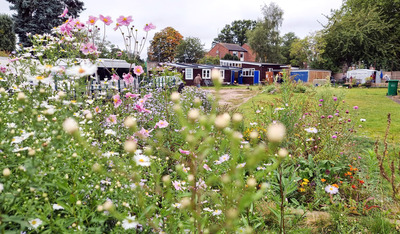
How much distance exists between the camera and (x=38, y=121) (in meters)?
1.08

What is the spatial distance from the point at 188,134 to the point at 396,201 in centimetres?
243

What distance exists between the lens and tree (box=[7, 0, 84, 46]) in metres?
19.4

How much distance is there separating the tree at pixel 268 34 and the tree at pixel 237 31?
19793 millimetres

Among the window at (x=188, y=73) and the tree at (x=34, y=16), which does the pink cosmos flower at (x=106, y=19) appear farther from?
the window at (x=188, y=73)

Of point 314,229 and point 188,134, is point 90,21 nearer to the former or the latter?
point 188,134

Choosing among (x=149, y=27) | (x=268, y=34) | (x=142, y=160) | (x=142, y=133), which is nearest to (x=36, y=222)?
(x=142, y=160)

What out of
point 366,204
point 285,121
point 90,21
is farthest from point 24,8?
point 366,204

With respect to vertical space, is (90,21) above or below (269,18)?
below

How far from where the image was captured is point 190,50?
3969 centimetres

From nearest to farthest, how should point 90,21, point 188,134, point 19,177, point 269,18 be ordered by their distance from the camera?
point 188,134, point 19,177, point 90,21, point 269,18

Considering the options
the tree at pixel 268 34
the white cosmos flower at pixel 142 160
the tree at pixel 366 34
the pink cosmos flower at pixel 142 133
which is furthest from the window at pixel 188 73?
the white cosmos flower at pixel 142 160

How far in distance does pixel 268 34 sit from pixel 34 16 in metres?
27.3

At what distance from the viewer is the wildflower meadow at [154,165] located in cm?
97

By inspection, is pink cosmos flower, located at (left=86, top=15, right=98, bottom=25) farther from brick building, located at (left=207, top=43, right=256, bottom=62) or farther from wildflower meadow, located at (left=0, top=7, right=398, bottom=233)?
brick building, located at (left=207, top=43, right=256, bottom=62)
